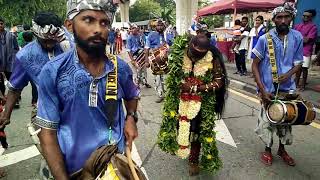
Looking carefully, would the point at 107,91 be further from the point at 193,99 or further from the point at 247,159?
the point at 247,159

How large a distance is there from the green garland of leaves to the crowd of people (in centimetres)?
1

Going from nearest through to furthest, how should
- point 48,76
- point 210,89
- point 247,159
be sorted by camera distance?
1. point 48,76
2. point 210,89
3. point 247,159

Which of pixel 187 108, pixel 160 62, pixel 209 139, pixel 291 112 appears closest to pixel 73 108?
pixel 187 108

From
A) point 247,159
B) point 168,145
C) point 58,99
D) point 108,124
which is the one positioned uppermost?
point 58,99

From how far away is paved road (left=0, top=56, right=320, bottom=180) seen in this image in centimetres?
456

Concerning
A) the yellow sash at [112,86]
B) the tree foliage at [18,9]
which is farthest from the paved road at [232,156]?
the tree foliage at [18,9]

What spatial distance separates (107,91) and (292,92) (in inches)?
126

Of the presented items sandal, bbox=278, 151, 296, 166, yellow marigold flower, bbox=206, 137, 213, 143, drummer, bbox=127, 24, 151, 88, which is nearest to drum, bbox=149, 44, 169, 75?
yellow marigold flower, bbox=206, 137, 213, 143

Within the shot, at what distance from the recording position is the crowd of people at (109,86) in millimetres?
2072

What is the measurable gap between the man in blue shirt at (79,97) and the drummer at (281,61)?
114 inches

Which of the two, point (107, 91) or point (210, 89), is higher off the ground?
point (107, 91)

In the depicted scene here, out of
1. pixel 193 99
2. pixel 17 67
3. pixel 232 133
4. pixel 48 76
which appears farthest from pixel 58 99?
pixel 232 133

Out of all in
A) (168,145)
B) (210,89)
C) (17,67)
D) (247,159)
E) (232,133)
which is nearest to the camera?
(17,67)

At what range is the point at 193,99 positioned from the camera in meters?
4.19
